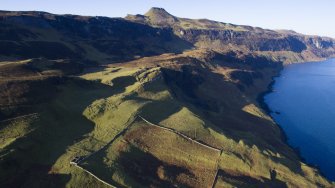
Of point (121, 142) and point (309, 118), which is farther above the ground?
point (121, 142)

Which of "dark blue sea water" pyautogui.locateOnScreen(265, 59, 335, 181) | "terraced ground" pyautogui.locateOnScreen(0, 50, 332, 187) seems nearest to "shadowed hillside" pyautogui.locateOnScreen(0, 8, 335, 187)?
"terraced ground" pyautogui.locateOnScreen(0, 50, 332, 187)

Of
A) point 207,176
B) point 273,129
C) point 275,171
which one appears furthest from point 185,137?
point 273,129

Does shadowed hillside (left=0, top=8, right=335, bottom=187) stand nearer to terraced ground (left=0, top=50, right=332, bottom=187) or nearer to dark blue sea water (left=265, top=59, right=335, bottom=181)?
terraced ground (left=0, top=50, right=332, bottom=187)

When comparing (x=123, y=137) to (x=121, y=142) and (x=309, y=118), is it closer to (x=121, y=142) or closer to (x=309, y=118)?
(x=121, y=142)

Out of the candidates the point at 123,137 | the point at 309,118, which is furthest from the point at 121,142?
the point at 309,118

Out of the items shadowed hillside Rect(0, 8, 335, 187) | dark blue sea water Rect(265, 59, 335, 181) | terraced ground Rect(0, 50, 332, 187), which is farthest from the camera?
dark blue sea water Rect(265, 59, 335, 181)

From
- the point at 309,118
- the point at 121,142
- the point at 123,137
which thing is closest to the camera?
the point at 121,142

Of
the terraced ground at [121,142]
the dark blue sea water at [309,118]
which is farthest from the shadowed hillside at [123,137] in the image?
the dark blue sea water at [309,118]

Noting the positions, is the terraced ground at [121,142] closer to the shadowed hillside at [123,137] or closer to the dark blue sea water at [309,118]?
the shadowed hillside at [123,137]

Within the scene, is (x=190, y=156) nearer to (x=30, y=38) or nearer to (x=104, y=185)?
(x=104, y=185)

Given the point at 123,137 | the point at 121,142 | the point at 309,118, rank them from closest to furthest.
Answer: the point at 121,142, the point at 123,137, the point at 309,118
